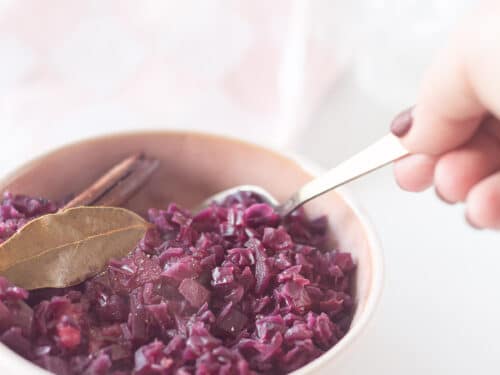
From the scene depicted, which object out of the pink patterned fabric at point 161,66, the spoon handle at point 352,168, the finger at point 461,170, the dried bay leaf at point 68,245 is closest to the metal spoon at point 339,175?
the spoon handle at point 352,168

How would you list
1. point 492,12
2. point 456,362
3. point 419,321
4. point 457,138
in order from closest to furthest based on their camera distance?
1. point 492,12
2. point 457,138
3. point 456,362
4. point 419,321

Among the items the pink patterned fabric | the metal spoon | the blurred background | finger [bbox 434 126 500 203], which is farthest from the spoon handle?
the pink patterned fabric

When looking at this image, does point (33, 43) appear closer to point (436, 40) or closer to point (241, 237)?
point (241, 237)

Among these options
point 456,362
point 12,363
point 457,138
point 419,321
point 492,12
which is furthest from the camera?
point 419,321

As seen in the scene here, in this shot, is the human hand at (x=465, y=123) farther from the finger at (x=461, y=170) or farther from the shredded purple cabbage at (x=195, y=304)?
the shredded purple cabbage at (x=195, y=304)

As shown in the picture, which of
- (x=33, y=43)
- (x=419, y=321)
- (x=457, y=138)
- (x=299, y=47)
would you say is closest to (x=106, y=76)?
(x=33, y=43)

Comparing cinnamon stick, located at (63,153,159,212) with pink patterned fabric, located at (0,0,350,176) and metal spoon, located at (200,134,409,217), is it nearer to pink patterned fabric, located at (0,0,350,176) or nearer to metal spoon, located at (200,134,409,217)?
metal spoon, located at (200,134,409,217)

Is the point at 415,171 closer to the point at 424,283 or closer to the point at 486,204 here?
the point at 486,204
